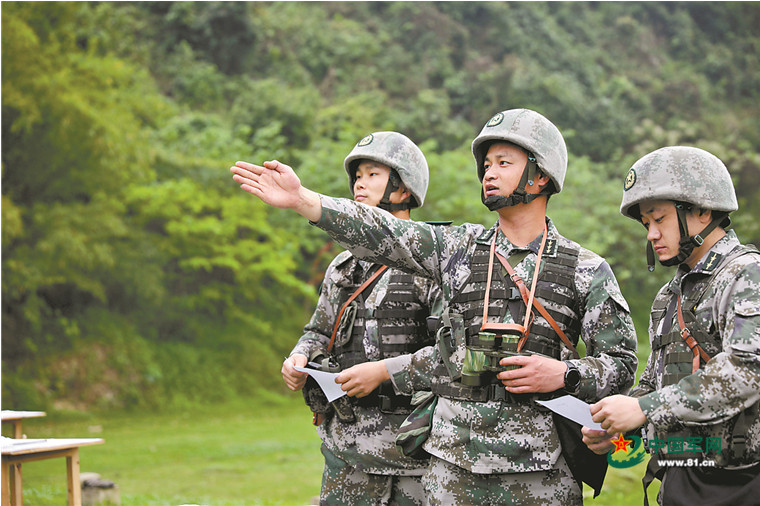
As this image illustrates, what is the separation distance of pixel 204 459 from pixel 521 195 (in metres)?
8.29

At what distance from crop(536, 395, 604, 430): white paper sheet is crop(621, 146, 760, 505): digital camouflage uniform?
0.19 meters

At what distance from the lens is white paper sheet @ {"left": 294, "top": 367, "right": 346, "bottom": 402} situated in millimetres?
3551

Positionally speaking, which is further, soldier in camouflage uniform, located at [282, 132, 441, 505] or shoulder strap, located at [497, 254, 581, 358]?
soldier in camouflage uniform, located at [282, 132, 441, 505]

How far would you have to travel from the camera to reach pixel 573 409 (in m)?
2.71

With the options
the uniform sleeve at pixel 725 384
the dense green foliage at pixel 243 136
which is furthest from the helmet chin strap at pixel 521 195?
the dense green foliage at pixel 243 136

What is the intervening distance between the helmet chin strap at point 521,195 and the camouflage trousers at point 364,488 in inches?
51.5

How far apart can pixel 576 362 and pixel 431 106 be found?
51.9ft

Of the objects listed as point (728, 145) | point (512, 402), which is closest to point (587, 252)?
point (512, 402)

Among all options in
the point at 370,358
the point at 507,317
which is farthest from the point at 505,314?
the point at 370,358

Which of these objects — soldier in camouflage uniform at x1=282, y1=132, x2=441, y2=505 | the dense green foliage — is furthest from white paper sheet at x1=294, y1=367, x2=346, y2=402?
the dense green foliage

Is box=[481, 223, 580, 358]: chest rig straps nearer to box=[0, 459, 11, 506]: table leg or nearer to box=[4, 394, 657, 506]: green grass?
box=[0, 459, 11, 506]: table leg

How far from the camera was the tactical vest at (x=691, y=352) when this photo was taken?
2.44 metres

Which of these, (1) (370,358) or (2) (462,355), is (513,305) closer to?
(2) (462,355)

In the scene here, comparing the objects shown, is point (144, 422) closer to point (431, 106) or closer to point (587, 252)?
point (431, 106)
